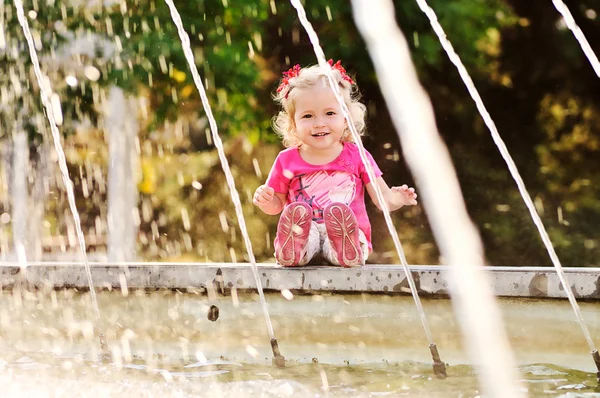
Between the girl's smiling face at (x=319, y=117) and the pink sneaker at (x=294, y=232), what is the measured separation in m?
0.43

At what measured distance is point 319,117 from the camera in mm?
3447

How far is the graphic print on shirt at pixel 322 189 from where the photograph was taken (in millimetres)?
3443

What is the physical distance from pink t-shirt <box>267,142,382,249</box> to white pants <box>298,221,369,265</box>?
0.18 feet

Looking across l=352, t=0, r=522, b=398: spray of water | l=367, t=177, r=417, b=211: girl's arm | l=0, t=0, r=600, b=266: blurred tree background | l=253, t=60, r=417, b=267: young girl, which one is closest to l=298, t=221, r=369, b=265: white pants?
l=253, t=60, r=417, b=267: young girl

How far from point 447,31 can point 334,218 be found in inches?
140

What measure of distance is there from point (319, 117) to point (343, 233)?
0.56 meters

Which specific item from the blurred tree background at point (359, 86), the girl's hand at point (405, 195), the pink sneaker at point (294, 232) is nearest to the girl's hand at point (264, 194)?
the pink sneaker at point (294, 232)

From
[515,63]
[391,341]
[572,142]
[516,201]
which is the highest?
[515,63]

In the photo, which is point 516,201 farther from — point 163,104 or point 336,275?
point 336,275

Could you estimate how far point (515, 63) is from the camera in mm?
7367

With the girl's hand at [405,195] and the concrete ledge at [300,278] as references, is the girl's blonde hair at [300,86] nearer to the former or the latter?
the girl's hand at [405,195]

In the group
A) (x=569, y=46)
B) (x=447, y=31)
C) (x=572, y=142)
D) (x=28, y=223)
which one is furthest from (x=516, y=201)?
(x=28, y=223)

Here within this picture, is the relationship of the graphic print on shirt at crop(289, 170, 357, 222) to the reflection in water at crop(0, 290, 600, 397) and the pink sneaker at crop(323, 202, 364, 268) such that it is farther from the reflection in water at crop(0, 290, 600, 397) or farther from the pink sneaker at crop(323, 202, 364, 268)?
the reflection in water at crop(0, 290, 600, 397)

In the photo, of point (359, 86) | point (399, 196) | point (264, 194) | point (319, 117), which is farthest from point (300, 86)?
point (359, 86)
